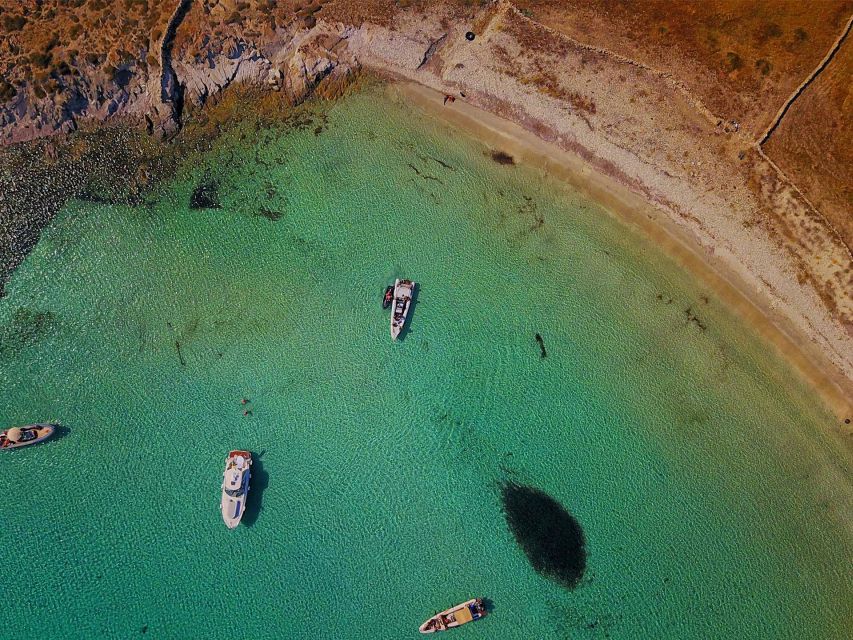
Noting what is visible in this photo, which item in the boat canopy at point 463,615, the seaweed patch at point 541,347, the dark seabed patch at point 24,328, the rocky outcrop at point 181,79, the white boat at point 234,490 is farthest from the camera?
the rocky outcrop at point 181,79

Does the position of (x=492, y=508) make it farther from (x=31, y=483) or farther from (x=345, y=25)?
(x=345, y=25)

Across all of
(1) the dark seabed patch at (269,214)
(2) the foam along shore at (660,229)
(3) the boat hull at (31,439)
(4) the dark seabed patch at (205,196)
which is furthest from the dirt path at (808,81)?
(3) the boat hull at (31,439)

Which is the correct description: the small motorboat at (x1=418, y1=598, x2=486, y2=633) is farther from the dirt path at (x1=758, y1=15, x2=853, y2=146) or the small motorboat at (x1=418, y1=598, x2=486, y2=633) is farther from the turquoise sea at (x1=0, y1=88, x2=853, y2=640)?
the dirt path at (x1=758, y1=15, x2=853, y2=146)

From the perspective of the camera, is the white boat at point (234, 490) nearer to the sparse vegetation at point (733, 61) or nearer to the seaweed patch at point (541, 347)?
the seaweed patch at point (541, 347)

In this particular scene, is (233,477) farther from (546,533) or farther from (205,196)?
(546,533)

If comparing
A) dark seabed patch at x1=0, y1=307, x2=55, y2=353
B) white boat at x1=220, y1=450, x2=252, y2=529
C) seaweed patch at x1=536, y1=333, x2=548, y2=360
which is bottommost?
white boat at x1=220, y1=450, x2=252, y2=529

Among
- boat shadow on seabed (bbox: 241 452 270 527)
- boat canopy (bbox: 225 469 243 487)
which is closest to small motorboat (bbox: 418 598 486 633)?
boat shadow on seabed (bbox: 241 452 270 527)

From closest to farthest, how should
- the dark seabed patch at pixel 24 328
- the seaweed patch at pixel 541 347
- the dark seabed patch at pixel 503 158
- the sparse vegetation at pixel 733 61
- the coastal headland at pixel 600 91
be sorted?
the coastal headland at pixel 600 91, the sparse vegetation at pixel 733 61, the seaweed patch at pixel 541 347, the dark seabed patch at pixel 24 328, the dark seabed patch at pixel 503 158
